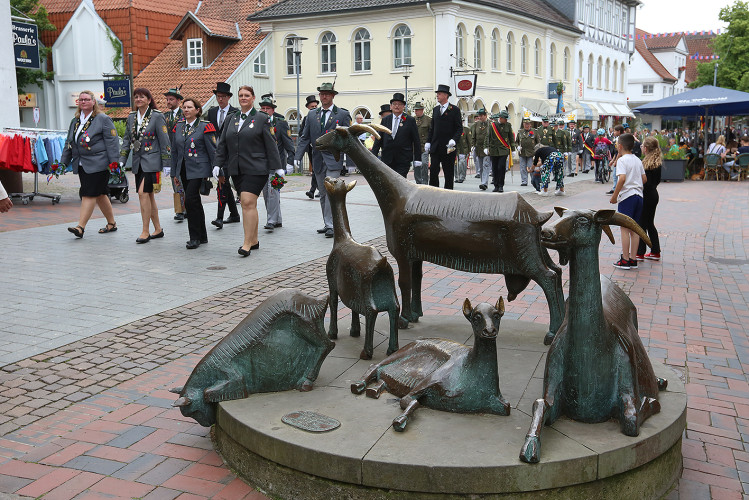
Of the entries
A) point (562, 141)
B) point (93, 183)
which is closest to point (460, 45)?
point (562, 141)

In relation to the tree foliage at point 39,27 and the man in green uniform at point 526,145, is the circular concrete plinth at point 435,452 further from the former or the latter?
the tree foliage at point 39,27

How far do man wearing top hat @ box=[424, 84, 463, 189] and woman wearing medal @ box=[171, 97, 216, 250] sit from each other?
18.6ft

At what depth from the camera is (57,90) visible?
41.3m

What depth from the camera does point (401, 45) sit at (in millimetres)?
35594

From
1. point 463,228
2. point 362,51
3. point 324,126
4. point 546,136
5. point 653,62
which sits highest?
point 653,62

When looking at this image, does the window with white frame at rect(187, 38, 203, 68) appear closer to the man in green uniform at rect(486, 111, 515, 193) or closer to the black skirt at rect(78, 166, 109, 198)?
the man in green uniform at rect(486, 111, 515, 193)

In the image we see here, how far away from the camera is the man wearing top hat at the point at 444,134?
48.4 ft

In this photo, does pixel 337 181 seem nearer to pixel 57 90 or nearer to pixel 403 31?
pixel 403 31

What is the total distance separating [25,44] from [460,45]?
2143 cm

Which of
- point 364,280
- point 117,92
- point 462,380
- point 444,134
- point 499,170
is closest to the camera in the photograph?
point 462,380

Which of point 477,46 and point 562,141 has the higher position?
point 477,46

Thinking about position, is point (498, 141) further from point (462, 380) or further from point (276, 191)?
point (462, 380)

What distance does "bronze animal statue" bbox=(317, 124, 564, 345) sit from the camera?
4.54 meters

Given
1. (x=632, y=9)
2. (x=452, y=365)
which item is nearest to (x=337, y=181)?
(x=452, y=365)
